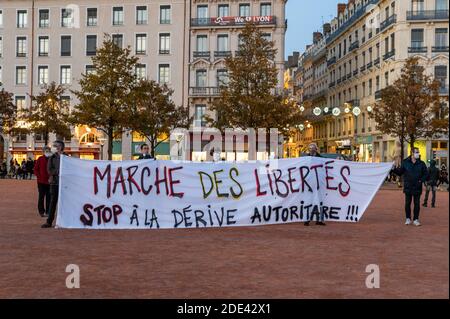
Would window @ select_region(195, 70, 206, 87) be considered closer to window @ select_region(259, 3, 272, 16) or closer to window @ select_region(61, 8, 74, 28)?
window @ select_region(259, 3, 272, 16)

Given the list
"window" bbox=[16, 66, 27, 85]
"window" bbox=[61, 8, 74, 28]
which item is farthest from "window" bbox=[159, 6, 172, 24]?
"window" bbox=[16, 66, 27, 85]

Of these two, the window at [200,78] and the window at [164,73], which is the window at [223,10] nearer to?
the window at [200,78]

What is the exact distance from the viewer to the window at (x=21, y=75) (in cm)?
6444

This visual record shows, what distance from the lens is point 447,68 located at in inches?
56.1

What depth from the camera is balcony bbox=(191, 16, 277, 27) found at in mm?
59594

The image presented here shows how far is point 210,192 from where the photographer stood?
44.0 feet

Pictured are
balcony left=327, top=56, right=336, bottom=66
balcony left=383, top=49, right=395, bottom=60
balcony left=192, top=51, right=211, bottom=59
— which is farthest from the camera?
balcony left=327, top=56, right=336, bottom=66

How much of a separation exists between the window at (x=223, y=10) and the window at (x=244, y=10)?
1.45m

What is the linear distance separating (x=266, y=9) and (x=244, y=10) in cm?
243

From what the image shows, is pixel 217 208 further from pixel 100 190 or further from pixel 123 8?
pixel 123 8

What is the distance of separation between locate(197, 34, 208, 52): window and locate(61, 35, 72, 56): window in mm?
15293

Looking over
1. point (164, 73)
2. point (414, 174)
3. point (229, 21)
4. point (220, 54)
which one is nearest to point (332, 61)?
point (229, 21)
